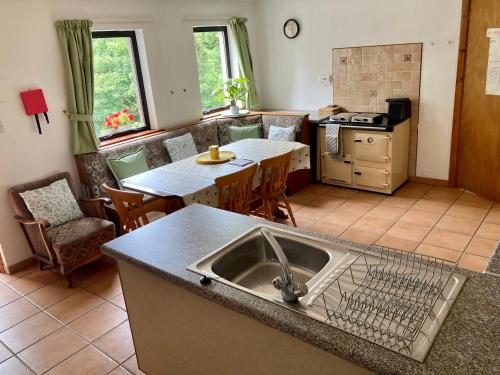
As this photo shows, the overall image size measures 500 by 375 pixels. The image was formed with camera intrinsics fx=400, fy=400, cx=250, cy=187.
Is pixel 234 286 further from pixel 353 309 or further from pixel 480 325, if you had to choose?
pixel 480 325

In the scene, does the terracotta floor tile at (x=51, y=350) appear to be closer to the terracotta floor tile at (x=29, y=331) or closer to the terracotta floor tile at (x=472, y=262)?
the terracotta floor tile at (x=29, y=331)

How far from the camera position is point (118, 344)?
8.56ft

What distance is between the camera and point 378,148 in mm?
4465

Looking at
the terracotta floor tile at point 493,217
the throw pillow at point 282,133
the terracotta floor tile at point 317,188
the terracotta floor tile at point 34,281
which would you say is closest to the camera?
the terracotta floor tile at point 34,281

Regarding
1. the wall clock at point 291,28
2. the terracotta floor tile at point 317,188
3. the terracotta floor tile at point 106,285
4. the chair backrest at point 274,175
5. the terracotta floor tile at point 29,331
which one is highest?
the wall clock at point 291,28

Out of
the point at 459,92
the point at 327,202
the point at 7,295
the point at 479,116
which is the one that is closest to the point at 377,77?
the point at 459,92

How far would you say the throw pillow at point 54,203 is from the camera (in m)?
3.43

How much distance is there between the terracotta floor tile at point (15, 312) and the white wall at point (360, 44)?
408 cm

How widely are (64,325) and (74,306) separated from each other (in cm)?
23

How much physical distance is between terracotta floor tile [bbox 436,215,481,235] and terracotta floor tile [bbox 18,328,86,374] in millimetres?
3209

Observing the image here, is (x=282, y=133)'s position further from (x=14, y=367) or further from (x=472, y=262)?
(x=14, y=367)

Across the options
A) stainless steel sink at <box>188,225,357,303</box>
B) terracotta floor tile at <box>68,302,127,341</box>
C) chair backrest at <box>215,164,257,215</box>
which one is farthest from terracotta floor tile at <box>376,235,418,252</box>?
terracotta floor tile at <box>68,302,127,341</box>

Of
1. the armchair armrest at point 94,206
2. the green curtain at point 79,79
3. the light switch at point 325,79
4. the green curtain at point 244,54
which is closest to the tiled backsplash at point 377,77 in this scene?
the light switch at point 325,79

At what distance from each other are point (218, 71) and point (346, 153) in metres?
2.13
